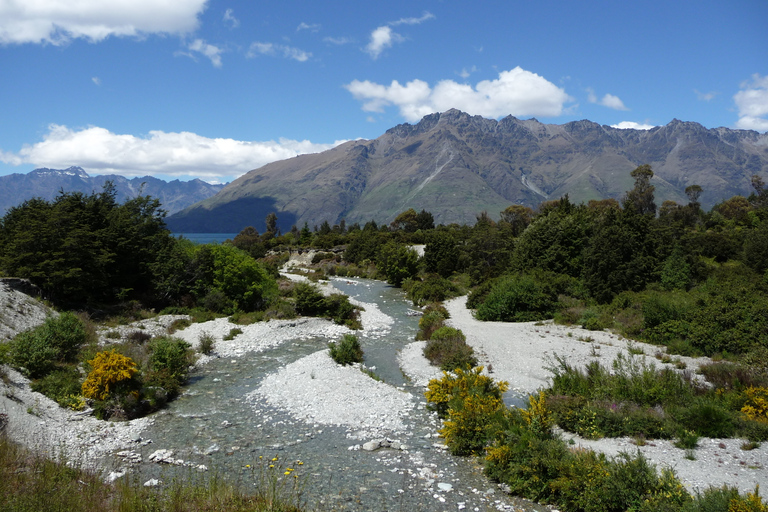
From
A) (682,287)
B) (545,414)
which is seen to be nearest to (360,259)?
(682,287)

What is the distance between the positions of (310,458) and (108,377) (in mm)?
8096

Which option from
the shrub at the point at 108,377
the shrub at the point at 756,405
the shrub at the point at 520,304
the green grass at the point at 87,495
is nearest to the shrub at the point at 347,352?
the shrub at the point at 108,377

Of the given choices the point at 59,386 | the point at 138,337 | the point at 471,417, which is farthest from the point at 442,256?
the point at 59,386

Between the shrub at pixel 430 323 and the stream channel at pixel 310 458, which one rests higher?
the shrub at pixel 430 323

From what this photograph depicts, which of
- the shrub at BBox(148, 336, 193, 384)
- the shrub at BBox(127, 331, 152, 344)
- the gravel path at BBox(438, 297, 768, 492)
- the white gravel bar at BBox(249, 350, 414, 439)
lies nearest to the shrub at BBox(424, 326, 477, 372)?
the gravel path at BBox(438, 297, 768, 492)

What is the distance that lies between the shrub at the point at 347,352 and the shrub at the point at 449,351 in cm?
360

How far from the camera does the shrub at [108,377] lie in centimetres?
1391

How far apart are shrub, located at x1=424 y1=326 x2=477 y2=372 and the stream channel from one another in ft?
9.04

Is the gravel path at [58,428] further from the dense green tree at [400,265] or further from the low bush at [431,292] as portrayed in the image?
the dense green tree at [400,265]

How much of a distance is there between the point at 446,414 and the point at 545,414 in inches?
138

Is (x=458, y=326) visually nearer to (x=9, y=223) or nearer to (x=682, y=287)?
(x=682, y=287)

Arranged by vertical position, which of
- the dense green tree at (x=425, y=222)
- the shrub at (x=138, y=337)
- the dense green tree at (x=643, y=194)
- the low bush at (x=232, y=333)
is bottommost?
the low bush at (x=232, y=333)

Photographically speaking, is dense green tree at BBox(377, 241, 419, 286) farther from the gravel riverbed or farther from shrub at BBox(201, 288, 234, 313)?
shrub at BBox(201, 288, 234, 313)

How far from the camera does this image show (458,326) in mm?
26906
